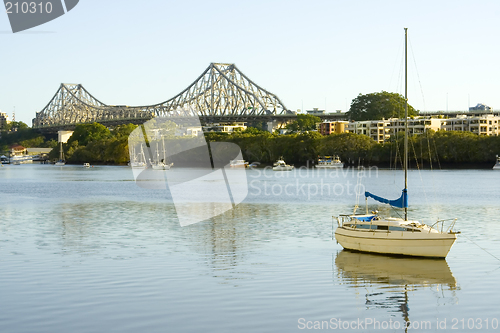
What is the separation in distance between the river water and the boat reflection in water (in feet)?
0.10

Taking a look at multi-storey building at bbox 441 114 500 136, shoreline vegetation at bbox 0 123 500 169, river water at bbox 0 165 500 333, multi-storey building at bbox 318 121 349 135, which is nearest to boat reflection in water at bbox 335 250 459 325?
river water at bbox 0 165 500 333

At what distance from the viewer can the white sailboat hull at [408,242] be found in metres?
18.7

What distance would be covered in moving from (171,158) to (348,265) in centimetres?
10808

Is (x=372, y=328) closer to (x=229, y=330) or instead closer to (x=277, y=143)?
(x=229, y=330)

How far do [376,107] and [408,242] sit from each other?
431ft

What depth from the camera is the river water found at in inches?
500

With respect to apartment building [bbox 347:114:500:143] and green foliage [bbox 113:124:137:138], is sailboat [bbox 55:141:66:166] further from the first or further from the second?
apartment building [bbox 347:114:500:143]

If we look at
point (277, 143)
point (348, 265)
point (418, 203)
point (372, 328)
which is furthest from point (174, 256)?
point (277, 143)

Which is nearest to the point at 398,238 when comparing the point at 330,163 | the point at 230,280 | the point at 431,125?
the point at 230,280

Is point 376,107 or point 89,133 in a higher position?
point 376,107

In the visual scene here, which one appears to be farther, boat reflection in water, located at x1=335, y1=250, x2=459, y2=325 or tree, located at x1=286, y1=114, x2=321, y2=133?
tree, located at x1=286, y1=114, x2=321, y2=133

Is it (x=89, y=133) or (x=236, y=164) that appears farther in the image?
(x=89, y=133)

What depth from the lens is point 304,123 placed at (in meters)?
146

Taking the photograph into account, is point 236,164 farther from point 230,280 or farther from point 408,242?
point 230,280
